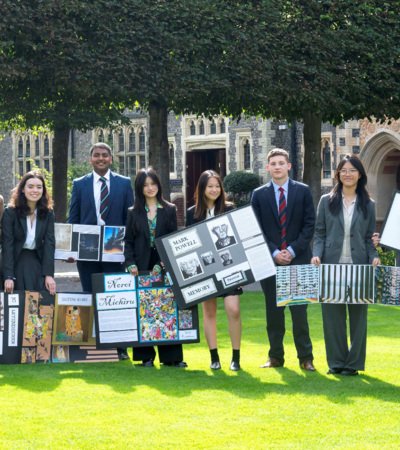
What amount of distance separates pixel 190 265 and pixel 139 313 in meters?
0.84

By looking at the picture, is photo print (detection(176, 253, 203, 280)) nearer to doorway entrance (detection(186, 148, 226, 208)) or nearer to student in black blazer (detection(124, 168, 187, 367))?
student in black blazer (detection(124, 168, 187, 367))

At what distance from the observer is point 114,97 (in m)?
20.1

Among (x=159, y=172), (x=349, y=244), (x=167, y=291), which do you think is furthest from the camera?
(x=159, y=172)

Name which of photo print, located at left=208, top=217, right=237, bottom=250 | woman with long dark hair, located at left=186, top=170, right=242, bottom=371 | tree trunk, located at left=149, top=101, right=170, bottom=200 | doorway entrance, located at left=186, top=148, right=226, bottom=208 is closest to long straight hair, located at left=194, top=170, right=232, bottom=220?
woman with long dark hair, located at left=186, top=170, right=242, bottom=371

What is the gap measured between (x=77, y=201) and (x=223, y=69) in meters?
8.23

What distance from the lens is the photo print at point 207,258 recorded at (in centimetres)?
1069

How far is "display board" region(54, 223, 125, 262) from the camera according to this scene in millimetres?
11781

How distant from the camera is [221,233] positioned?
1067cm

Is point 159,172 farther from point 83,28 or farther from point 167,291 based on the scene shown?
point 167,291

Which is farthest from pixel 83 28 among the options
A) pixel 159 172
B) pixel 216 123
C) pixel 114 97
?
pixel 216 123

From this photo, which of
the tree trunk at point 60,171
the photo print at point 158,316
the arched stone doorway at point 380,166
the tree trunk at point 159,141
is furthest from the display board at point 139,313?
the arched stone doorway at point 380,166

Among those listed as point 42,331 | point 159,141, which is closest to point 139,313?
point 42,331

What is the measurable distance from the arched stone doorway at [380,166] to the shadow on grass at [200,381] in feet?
69.8

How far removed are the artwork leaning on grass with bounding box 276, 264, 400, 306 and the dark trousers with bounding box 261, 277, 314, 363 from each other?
59 centimetres
